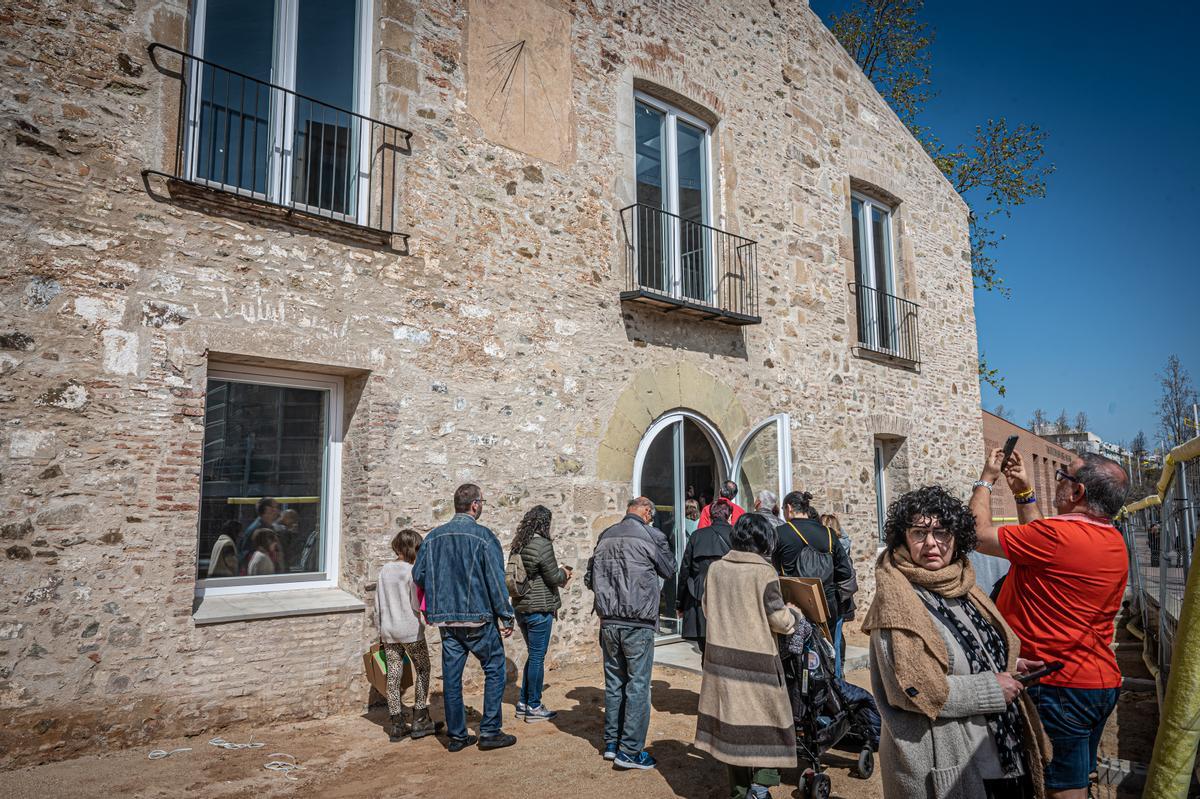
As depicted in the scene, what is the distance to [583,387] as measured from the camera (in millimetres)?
7430

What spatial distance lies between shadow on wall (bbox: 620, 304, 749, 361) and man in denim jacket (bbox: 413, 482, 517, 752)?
11.2ft

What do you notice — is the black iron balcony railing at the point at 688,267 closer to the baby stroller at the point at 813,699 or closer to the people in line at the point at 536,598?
the people in line at the point at 536,598

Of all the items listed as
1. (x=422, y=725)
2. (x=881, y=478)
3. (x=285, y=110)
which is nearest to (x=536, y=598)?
(x=422, y=725)

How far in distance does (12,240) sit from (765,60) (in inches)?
335

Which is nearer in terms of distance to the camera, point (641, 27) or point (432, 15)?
point (432, 15)

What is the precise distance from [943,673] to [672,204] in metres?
6.89

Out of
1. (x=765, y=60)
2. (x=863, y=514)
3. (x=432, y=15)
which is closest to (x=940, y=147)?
(x=765, y=60)

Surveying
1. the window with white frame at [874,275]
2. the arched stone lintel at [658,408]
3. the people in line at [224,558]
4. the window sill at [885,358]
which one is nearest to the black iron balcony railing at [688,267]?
the arched stone lintel at [658,408]

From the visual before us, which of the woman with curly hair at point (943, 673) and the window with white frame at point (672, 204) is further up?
the window with white frame at point (672, 204)

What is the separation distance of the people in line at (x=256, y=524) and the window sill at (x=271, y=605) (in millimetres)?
253

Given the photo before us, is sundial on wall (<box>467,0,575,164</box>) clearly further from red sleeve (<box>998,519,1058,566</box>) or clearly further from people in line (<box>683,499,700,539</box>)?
red sleeve (<box>998,519,1058,566</box>)

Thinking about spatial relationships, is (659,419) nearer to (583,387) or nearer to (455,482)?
(583,387)

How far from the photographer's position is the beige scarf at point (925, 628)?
2.54 m

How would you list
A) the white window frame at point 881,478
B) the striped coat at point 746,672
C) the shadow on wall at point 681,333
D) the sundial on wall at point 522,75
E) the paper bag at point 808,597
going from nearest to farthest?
1. the striped coat at point 746,672
2. the paper bag at point 808,597
3. the sundial on wall at point 522,75
4. the shadow on wall at point 681,333
5. the white window frame at point 881,478
